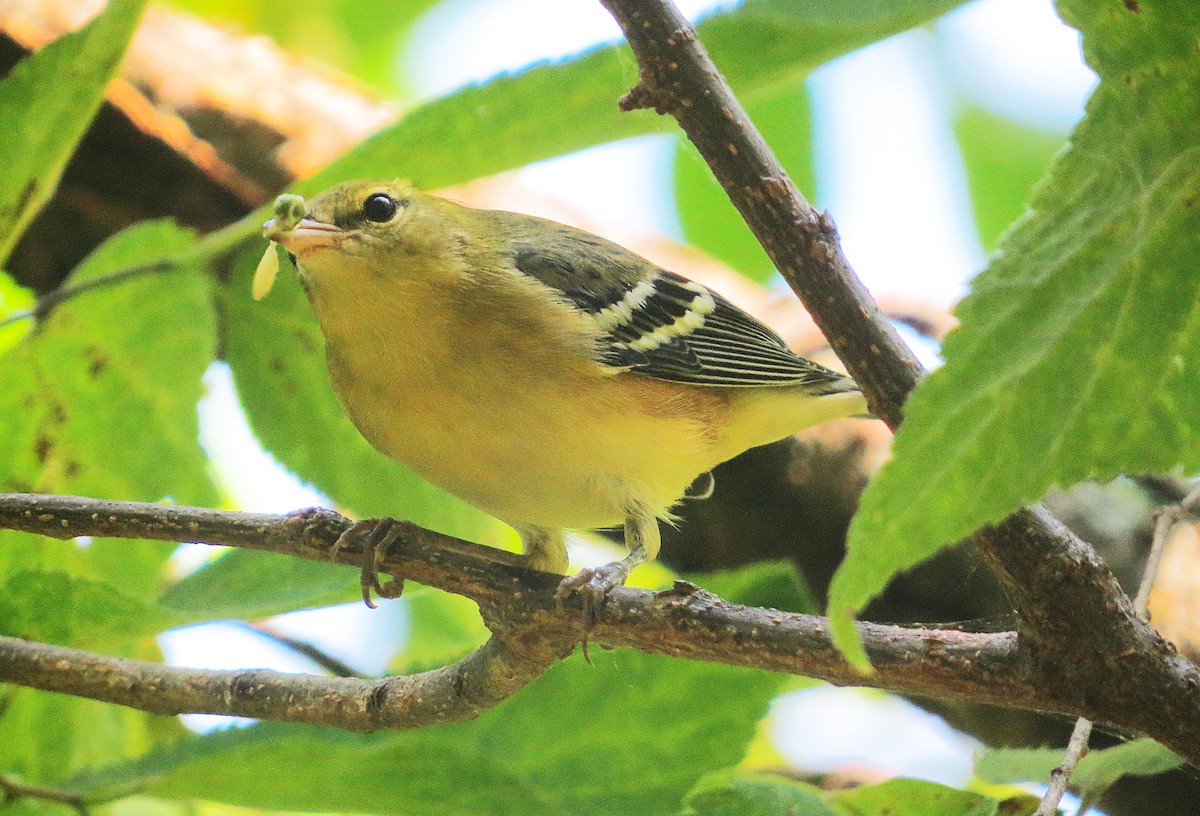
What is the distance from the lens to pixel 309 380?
124 inches

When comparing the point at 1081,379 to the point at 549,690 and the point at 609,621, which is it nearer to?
the point at 609,621

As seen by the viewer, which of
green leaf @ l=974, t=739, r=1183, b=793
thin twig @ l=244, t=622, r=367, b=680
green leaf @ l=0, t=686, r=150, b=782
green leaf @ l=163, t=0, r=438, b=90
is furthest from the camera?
green leaf @ l=163, t=0, r=438, b=90

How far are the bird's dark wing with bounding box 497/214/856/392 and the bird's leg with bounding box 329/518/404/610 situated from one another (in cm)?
78

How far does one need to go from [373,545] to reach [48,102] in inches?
45.8

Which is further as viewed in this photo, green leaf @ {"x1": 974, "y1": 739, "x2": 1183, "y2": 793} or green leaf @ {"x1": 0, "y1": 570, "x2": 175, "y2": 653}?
green leaf @ {"x1": 0, "y1": 570, "x2": 175, "y2": 653}

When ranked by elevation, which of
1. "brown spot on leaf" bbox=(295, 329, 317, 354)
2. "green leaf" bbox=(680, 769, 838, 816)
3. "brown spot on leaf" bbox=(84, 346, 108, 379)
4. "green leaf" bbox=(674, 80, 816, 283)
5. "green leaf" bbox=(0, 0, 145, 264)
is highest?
"green leaf" bbox=(674, 80, 816, 283)

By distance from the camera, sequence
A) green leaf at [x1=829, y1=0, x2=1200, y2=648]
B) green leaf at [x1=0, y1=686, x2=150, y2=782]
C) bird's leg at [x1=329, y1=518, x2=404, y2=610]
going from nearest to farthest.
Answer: green leaf at [x1=829, y1=0, x2=1200, y2=648] < bird's leg at [x1=329, y1=518, x2=404, y2=610] < green leaf at [x1=0, y1=686, x2=150, y2=782]

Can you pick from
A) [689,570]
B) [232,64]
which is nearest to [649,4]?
[689,570]

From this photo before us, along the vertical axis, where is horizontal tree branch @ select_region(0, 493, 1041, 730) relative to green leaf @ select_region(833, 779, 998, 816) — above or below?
above

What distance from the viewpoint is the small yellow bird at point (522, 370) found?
2797 mm

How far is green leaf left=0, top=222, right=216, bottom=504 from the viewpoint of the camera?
2.72m

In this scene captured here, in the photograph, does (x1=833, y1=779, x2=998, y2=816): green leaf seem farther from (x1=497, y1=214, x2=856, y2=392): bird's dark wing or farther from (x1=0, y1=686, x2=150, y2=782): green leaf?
(x1=0, y1=686, x2=150, y2=782): green leaf

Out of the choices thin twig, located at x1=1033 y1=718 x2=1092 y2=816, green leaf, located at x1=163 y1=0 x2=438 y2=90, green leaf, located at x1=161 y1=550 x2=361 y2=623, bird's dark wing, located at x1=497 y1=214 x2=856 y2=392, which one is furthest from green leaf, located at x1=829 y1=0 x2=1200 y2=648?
green leaf, located at x1=163 y1=0 x2=438 y2=90

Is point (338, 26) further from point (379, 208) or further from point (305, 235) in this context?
point (305, 235)
